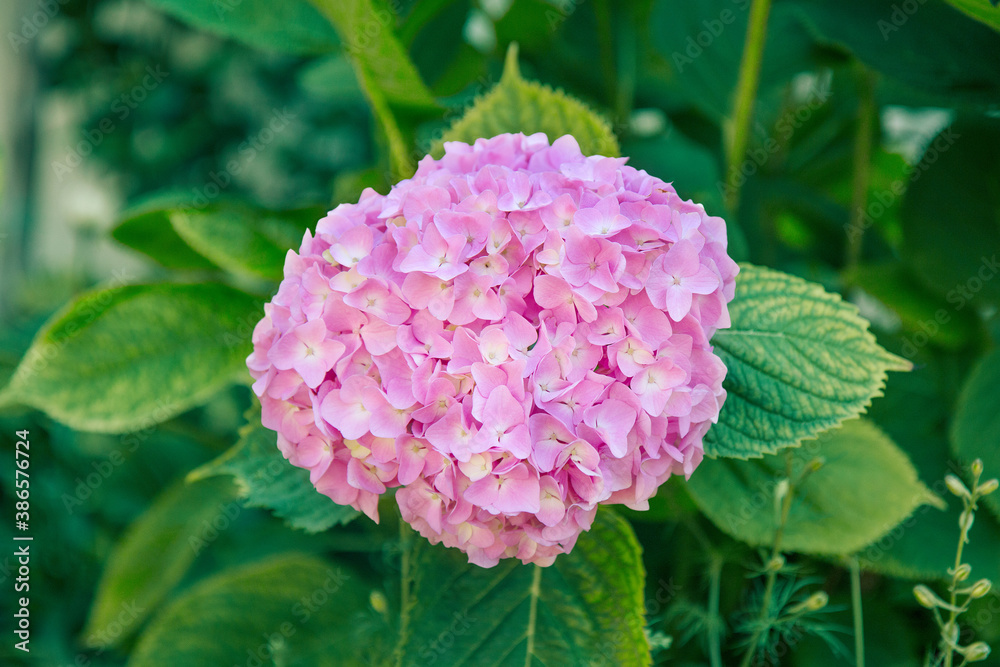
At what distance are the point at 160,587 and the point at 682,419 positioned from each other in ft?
1.93

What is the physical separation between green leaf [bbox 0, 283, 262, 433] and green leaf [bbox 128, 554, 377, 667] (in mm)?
164

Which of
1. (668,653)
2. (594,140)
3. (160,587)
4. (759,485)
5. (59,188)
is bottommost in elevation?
(59,188)

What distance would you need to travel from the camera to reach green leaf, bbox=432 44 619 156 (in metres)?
0.49

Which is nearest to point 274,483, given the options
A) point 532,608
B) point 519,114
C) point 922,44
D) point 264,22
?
point 532,608

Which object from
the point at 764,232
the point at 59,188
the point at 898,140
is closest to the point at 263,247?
the point at 764,232

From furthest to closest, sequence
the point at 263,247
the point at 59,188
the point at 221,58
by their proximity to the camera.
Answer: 1. the point at 59,188
2. the point at 221,58
3. the point at 263,247

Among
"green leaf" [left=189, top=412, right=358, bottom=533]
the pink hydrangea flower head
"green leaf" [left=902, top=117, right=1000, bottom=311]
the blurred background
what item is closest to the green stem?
the blurred background

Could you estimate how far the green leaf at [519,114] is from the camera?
1.61ft

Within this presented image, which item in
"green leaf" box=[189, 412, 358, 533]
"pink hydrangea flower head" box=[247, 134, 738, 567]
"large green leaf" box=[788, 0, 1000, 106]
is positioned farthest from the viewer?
"large green leaf" box=[788, 0, 1000, 106]

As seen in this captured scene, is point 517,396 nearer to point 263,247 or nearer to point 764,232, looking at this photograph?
point 263,247

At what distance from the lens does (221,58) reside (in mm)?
1393

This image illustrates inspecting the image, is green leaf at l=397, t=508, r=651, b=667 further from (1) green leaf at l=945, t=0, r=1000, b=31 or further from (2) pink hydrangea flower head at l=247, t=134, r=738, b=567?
(1) green leaf at l=945, t=0, r=1000, b=31

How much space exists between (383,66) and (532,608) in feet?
1.26

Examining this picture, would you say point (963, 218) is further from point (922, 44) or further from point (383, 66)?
point (383, 66)
